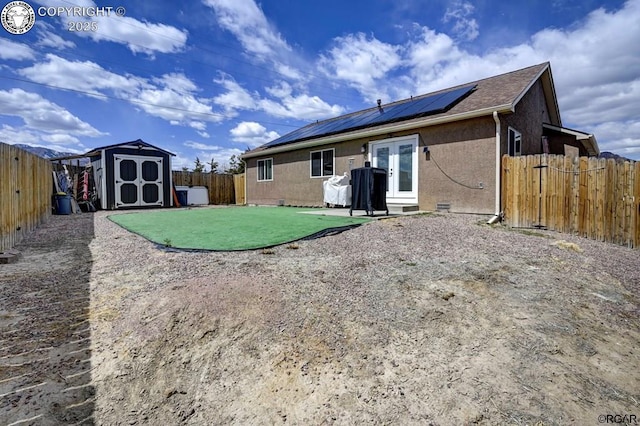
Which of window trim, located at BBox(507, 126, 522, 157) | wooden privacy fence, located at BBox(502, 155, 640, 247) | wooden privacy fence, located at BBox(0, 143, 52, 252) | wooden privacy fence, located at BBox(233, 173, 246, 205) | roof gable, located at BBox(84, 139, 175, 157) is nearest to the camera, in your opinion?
wooden privacy fence, located at BBox(0, 143, 52, 252)

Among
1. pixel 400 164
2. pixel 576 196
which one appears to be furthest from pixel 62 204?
pixel 576 196

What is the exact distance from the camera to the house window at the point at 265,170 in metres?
14.5

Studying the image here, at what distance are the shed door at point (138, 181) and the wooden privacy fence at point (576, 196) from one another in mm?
14714

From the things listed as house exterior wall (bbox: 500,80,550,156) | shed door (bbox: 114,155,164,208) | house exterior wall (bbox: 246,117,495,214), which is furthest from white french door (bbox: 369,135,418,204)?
shed door (bbox: 114,155,164,208)

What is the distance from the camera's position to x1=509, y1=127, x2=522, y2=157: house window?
26.3 feet

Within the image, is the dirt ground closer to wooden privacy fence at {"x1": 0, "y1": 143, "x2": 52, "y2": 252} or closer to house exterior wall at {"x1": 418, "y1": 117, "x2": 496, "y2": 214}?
wooden privacy fence at {"x1": 0, "y1": 143, "x2": 52, "y2": 252}

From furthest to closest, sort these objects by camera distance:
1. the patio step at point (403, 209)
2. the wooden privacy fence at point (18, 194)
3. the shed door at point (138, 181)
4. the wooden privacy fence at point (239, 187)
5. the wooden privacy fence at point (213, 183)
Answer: the wooden privacy fence at point (239, 187), the wooden privacy fence at point (213, 183), the shed door at point (138, 181), the patio step at point (403, 209), the wooden privacy fence at point (18, 194)

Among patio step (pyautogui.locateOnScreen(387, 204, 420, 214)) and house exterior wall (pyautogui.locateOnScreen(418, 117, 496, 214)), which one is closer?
house exterior wall (pyautogui.locateOnScreen(418, 117, 496, 214))

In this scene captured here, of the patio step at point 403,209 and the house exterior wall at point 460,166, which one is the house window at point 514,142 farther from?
the patio step at point 403,209

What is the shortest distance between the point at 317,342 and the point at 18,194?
6748 mm

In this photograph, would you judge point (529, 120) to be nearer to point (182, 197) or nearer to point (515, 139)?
point (515, 139)

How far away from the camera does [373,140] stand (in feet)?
32.7

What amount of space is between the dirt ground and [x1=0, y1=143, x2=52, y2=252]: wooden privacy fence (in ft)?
5.42

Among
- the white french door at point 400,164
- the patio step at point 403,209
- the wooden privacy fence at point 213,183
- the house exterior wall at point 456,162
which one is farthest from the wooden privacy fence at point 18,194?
the wooden privacy fence at point 213,183
